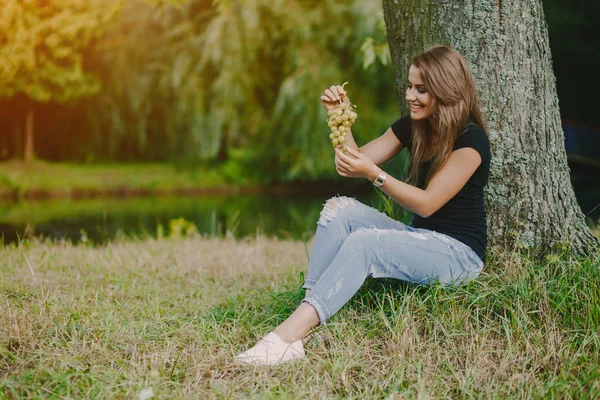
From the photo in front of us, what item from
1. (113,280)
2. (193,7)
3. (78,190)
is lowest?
(78,190)

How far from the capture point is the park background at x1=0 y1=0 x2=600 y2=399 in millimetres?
2062

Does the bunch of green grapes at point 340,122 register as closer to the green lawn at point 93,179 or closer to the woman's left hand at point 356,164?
the woman's left hand at point 356,164

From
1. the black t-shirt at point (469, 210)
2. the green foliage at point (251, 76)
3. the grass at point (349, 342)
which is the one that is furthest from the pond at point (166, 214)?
the black t-shirt at point (469, 210)

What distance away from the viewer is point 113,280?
3283 millimetres

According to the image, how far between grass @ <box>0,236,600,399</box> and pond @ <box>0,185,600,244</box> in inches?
158

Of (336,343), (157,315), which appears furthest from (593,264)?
(157,315)

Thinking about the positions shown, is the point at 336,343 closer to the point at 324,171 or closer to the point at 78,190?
the point at 324,171

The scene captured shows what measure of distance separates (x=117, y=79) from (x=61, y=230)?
535cm

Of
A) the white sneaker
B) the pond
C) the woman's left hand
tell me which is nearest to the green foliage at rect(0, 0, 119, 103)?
the pond

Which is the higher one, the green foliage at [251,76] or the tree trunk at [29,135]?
the green foliage at [251,76]

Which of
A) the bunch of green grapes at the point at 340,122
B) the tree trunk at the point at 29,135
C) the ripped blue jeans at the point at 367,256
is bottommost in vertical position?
the tree trunk at the point at 29,135

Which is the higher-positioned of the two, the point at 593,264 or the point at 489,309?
the point at 593,264

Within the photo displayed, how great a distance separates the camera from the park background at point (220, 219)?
2062 millimetres

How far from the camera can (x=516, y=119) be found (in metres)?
2.69
